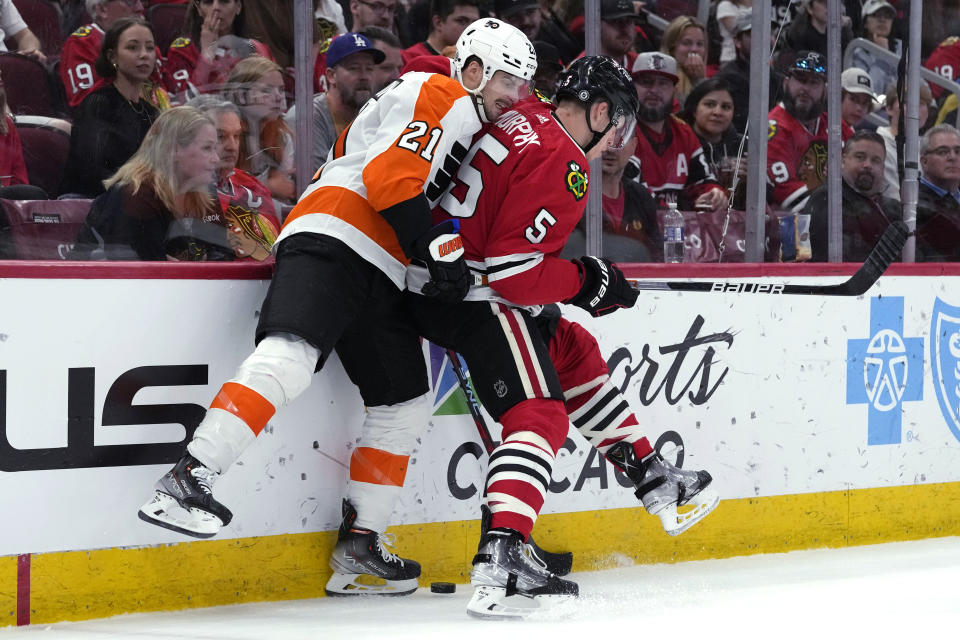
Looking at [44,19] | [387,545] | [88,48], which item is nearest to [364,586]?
[387,545]

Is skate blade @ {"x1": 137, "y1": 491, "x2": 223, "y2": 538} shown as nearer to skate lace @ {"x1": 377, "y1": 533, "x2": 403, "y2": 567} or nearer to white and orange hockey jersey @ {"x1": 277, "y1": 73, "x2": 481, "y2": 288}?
skate lace @ {"x1": 377, "y1": 533, "x2": 403, "y2": 567}

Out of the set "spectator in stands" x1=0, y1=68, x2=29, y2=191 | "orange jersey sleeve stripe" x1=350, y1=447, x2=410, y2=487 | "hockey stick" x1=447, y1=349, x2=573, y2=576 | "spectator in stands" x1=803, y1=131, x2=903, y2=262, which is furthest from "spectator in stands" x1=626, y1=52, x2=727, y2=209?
"spectator in stands" x1=0, y1=68, x2=29, y2=191

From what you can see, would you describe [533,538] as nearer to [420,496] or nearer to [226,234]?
[420,496]

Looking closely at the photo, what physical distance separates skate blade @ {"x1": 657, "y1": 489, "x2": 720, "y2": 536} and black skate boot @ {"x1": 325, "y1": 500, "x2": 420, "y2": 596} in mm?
630

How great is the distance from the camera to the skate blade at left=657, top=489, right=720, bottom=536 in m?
2.84

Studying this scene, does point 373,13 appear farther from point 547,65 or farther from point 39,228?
point 39,228

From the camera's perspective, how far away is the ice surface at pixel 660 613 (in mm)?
2371

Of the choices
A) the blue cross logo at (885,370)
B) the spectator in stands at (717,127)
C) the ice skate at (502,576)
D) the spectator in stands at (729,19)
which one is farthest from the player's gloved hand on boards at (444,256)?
the spectator in stands at (729,19)

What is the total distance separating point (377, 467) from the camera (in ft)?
8.82

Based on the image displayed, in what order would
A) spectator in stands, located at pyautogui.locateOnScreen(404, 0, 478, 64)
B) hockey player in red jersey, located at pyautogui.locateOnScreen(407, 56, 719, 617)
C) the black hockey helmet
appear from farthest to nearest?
spectator in stands, located at pyautogui.locateOnScreen(404, 0, 478, 64), the black hockey helmet, hockey player in red jersey, located at pyautogui.locateOnScreen(407, 56, 719, 617)

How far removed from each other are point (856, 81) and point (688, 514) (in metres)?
1.97

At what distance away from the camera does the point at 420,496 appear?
113 inches

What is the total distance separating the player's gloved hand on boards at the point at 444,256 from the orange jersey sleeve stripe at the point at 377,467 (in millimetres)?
460

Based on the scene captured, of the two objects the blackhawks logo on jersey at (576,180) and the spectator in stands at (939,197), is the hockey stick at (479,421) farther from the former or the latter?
the spectator in stands at (939,197)
